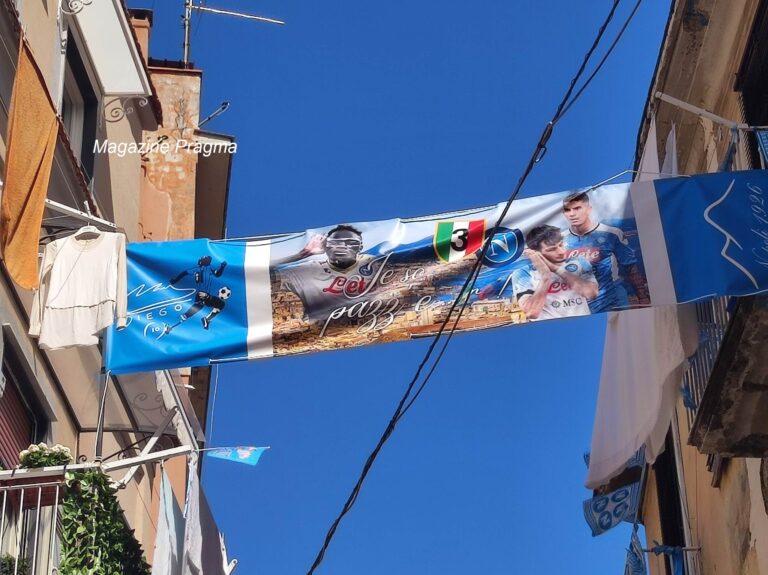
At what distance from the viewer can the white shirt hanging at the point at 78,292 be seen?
8.20 m

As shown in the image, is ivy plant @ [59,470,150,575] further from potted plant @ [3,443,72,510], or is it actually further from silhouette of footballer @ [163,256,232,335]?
silhouette of footballer @ [163,256,232,335]

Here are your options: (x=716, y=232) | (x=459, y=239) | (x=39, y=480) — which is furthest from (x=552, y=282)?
(x=39, y=480)

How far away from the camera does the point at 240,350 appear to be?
855cm

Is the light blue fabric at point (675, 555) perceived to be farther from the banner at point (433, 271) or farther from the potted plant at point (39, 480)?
the potted plant at point (39, 480)

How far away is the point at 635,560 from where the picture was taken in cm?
1224

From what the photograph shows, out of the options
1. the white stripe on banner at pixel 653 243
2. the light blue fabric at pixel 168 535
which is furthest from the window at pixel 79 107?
the white stripe on banner at pixel 653 243

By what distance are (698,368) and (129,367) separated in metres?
3.78

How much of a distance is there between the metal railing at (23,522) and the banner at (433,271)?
1044 mm

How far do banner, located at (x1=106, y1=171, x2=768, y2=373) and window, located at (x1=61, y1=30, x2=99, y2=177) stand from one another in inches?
107

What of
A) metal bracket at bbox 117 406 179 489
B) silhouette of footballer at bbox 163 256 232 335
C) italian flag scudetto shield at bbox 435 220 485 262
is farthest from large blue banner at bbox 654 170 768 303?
metal bracket at bbox 117 406 179 489

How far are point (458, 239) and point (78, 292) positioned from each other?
231 cm

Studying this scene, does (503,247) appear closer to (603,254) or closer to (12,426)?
(603,254)

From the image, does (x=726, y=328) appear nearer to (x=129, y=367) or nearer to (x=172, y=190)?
(x=129, y=367)

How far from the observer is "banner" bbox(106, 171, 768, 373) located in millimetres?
8453
